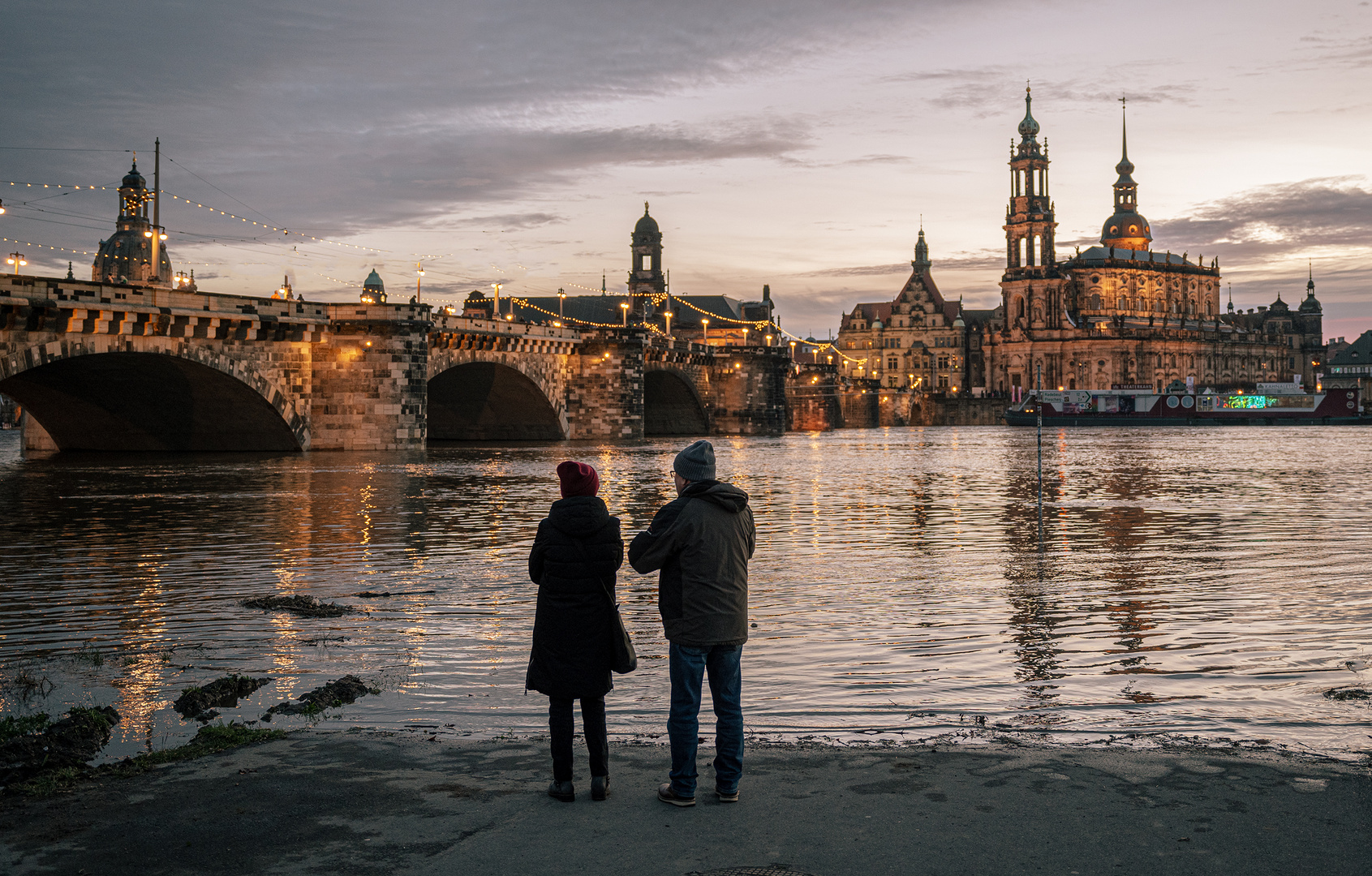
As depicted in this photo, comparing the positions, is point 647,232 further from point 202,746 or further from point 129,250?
point 202,746

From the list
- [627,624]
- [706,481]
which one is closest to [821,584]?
[627,624]

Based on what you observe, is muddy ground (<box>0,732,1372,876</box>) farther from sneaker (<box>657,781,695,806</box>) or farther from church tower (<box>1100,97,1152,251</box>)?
church tower (<box>1100,97,1152,251</box>)

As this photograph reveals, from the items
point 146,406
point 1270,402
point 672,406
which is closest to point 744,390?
point 672,406

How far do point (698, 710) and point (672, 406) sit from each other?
318 ft

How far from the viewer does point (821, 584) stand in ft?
50.0

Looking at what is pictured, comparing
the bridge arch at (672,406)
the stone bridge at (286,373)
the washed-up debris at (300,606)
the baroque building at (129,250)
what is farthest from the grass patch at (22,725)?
the baroque building at (129,250)

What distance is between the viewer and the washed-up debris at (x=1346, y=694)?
8793 millimetres

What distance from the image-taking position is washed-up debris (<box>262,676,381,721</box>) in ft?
28.3

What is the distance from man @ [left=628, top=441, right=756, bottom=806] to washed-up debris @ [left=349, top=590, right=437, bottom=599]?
26.6 ft

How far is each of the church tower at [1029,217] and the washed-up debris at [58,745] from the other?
573 feet

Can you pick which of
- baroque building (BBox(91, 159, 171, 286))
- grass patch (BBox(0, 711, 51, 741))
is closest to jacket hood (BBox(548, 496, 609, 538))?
grass patch (BBox(0, 711, 51, 741))

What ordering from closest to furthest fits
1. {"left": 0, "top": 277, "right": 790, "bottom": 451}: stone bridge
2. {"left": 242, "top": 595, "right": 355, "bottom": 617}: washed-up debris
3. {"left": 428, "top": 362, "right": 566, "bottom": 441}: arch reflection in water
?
{"left": 242, "top": 595, "right": 355, "bottom": 617}: washed-up debris
{"left": 0, "top": 277, "right": 790, "bottom": 451}: stone bridge
{"left": 428, "top": 362, "right": 566, "bottom": 441}: arch reflection in water

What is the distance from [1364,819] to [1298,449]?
215 ft

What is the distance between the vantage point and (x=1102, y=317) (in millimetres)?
178625
